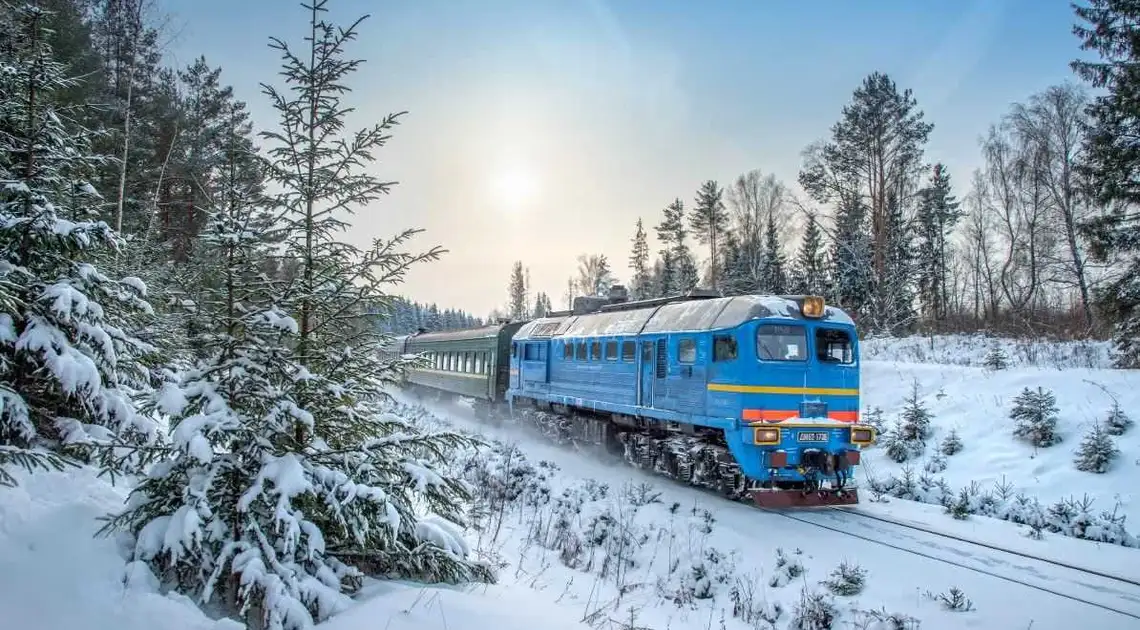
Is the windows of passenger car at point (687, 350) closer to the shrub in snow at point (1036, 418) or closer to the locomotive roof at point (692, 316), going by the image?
the locomotive roof at point (692, 316)

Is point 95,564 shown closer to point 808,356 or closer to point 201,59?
point 808,356

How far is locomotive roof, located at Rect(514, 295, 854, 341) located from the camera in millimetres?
9586

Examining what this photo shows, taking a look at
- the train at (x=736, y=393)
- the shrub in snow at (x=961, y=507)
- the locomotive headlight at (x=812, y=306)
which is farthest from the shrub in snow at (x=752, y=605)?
the locomotive headlight at (x=812, y=306)

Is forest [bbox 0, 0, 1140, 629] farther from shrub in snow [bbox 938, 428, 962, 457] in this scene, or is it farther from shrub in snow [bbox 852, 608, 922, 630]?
shrub in snow [bbox 938, 428, 962, 457]

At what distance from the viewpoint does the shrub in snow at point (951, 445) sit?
476 inches

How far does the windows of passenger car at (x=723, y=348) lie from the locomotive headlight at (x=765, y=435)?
3.73 ft

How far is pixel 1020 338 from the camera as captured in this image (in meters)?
20.4

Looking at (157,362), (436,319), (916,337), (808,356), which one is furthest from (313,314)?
(436,319)

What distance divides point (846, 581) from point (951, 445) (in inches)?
291

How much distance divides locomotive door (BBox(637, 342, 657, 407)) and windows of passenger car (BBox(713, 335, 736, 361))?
172 centimetres

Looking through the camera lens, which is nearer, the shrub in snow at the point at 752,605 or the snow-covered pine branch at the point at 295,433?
the snow-covered pine branch at the point at 295,433

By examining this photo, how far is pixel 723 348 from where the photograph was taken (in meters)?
9.69

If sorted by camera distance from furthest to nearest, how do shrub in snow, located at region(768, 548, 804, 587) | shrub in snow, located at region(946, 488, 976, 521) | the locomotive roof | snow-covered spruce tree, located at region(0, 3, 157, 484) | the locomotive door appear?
1. the locomotive door
2. the locomotive roof
3. shrub in snow, located at region(946, 488, 976, 521)
4. shrub in snow, located at region(768, 548, 804, 587)
5. snow-covered spruce tree, located at region(0, 3, 157, 484)

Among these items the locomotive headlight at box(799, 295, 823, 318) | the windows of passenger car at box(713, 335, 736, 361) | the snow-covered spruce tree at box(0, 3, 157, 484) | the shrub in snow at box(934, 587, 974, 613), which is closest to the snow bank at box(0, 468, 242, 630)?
the snow-covered spruce tree at box(0, 3, 157, 484)
